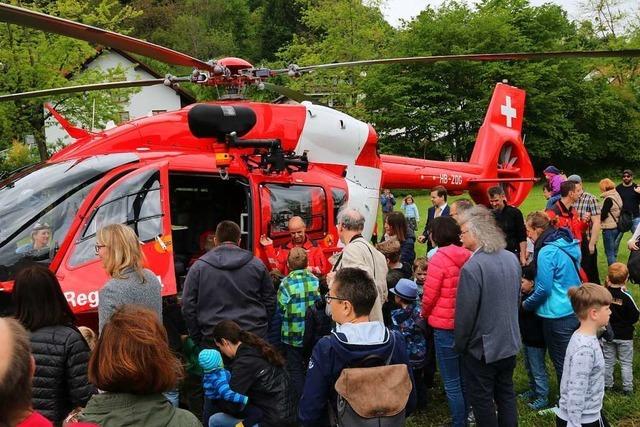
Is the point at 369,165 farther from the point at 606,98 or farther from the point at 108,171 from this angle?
the point at 606,98

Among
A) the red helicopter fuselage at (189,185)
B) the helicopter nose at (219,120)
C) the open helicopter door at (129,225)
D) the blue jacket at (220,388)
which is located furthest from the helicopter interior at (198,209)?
the blue jacket at (220,388)

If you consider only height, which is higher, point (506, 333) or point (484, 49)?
point (484, 49)

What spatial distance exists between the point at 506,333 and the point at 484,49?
3317cm

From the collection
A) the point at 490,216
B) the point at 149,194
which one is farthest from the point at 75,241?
the point at 490,216

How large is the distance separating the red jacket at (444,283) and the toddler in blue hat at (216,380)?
161 cm

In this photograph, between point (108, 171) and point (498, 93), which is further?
point (498, 93)

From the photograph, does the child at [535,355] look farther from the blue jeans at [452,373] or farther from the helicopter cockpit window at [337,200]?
the helicopter cockpit window at [337,200]

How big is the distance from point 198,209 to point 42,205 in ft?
7.16

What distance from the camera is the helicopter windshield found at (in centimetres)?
462

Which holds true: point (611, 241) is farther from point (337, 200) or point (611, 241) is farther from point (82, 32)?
point (82, 32)

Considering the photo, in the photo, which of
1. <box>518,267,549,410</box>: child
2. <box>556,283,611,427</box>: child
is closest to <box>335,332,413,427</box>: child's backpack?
<box>556,283,611,427</box>: child

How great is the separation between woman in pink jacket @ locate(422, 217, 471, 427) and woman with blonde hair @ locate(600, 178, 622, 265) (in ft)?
18.0

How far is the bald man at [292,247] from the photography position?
5875mm

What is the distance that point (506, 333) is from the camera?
12.7ft
